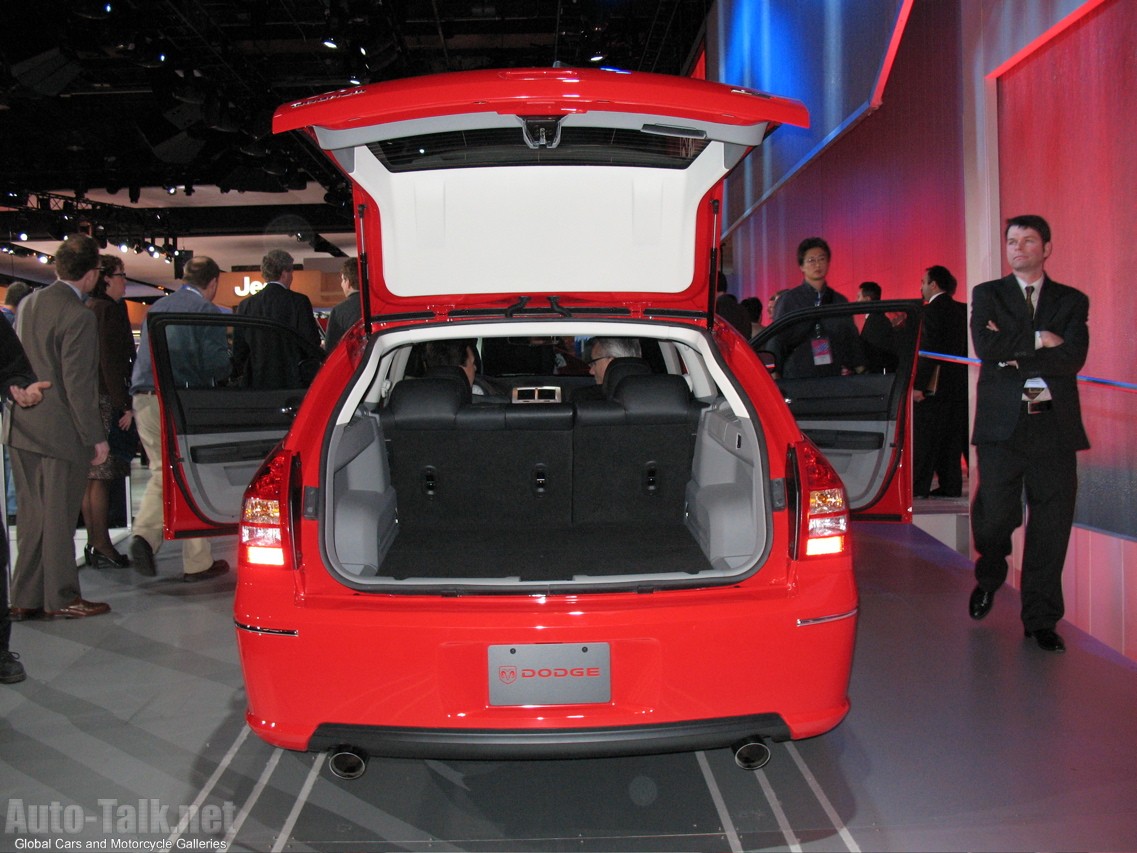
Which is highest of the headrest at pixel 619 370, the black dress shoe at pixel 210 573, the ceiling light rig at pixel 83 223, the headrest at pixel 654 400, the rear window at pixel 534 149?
the ceiling light rig at pixel 83 223

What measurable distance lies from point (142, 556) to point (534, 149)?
378 cm

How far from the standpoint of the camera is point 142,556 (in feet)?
17.1

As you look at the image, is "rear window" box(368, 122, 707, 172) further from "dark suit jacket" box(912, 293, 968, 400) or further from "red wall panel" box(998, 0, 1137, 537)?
"dark suit jacket" box(912, 293, 968, 400)

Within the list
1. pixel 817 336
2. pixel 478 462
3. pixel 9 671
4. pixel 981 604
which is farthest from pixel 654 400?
pixel 9 671

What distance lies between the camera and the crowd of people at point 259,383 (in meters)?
3.61

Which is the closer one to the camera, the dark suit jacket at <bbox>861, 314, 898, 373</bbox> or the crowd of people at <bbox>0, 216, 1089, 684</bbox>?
the crowd of people at <bbox>0, 216, 1089, 684</bbox>

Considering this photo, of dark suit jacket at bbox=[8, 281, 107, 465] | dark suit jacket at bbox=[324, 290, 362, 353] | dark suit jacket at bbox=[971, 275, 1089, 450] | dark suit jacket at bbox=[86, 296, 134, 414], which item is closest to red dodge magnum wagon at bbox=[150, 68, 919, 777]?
dark suit jacket at bbox=[971, 275, 1089, 450]

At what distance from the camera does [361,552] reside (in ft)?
8.59

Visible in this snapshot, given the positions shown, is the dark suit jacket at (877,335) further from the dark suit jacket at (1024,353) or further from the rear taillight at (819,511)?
the rear taillight at (819,511)

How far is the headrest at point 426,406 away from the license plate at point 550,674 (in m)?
1.13

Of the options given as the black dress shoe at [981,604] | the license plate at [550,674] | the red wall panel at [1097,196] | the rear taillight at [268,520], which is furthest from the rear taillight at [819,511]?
the red wall panel at [1097,196]

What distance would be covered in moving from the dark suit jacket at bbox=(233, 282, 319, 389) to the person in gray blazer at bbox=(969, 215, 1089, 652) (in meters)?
3.19

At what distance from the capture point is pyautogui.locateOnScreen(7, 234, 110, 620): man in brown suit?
4102 mm

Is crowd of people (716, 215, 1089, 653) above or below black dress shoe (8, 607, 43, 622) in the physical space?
above
